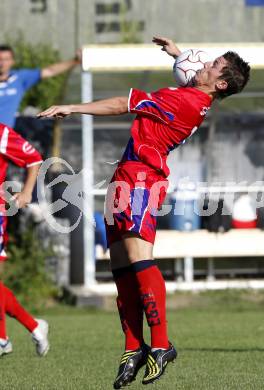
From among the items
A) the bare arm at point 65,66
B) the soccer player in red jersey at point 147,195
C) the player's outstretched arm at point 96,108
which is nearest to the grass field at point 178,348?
the soccer player in red jersey at point 147,195

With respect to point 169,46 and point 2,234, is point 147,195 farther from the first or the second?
point 2,234

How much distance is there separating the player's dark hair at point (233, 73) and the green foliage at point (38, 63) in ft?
60.0

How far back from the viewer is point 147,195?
7340 mm

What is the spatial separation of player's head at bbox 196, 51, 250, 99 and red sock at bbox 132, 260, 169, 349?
114 cm

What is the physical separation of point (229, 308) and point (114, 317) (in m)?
1.67

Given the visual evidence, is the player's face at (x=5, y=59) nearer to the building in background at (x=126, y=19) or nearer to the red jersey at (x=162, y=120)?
the red jersey at (x=162, y=120)

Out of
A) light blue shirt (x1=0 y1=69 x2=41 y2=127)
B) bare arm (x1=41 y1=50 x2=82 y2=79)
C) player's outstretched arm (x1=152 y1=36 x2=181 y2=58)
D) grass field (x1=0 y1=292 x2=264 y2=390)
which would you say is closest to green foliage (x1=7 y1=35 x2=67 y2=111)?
grass field (x1=0 y1=292 x2=264 y2=390)

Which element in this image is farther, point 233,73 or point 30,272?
point 30,272

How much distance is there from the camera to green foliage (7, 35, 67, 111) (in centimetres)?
2661

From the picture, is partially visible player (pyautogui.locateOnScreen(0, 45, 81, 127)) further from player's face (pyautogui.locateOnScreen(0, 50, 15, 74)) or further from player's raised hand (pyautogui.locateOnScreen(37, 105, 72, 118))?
player's raised hand (pyautogui.locateOnScreen(37, 105, 72, 118))

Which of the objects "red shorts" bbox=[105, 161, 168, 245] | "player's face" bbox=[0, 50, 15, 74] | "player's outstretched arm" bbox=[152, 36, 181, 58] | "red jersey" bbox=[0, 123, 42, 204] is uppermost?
"player's outstretched arm" bbox=[152, 36, 181, 58]

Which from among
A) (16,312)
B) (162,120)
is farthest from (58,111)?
(16,312)

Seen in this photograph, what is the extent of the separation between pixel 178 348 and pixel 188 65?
347cm

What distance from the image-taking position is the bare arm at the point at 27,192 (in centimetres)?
920
